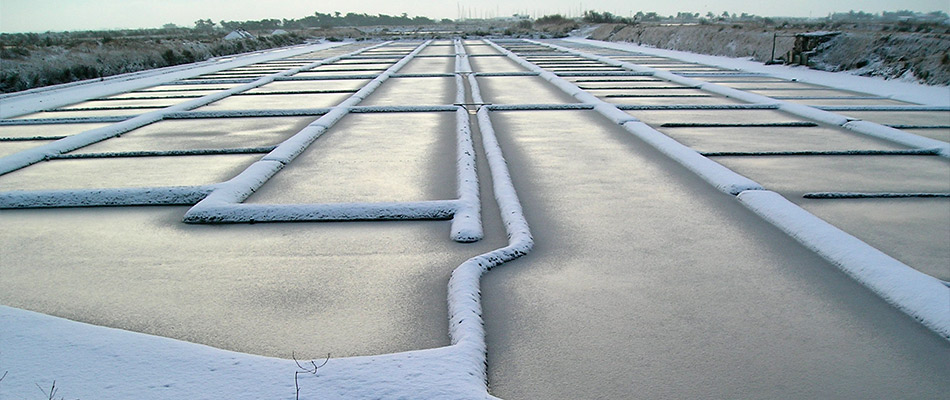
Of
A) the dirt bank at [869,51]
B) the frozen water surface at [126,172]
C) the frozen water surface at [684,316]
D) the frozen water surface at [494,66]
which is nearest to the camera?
the frozen water surface at [684,316]

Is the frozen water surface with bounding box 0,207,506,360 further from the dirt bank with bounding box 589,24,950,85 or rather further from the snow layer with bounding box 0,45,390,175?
the dirt bank with bounding box 589,24,950,85

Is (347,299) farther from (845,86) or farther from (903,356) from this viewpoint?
(845,86)

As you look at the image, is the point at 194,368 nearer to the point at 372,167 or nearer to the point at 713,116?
the point at 372,167

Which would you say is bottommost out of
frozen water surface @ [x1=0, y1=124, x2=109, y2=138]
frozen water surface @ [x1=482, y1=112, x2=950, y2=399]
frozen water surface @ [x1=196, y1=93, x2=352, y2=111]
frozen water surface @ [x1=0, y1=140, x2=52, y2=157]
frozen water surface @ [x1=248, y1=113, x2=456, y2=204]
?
frozen water surface @ [x1=482, y1=112, x2=950, y2=399]

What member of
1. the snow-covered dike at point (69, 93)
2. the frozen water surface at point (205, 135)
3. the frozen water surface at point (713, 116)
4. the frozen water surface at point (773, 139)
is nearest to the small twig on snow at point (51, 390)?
the frozen water surface at point (205, 135)

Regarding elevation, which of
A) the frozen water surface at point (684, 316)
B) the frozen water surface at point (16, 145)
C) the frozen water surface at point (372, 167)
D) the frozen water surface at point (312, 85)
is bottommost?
the frozen water surface at point (684, 316)

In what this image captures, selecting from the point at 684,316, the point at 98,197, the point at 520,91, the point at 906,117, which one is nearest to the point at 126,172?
the point at 98,197

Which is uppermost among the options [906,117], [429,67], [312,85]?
[429,67]

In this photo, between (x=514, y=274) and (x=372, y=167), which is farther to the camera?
(x=372, y=167)

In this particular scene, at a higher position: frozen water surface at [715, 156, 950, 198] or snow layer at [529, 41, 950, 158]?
snow layer at [529, 41, 950, 158]

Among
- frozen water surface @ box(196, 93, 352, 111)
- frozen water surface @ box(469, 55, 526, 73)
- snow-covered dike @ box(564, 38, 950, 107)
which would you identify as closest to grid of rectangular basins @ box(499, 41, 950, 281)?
snow-covered dike @ box(564, 38, 950, 107)

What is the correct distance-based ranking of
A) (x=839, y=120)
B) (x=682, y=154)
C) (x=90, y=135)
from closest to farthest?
(x=682, y=154) → (x=90, y=135) → (x=839, y=120)

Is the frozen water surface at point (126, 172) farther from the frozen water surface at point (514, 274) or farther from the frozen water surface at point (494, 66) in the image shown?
the frozen water surface at point (494, 66)

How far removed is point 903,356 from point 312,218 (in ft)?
7.86
